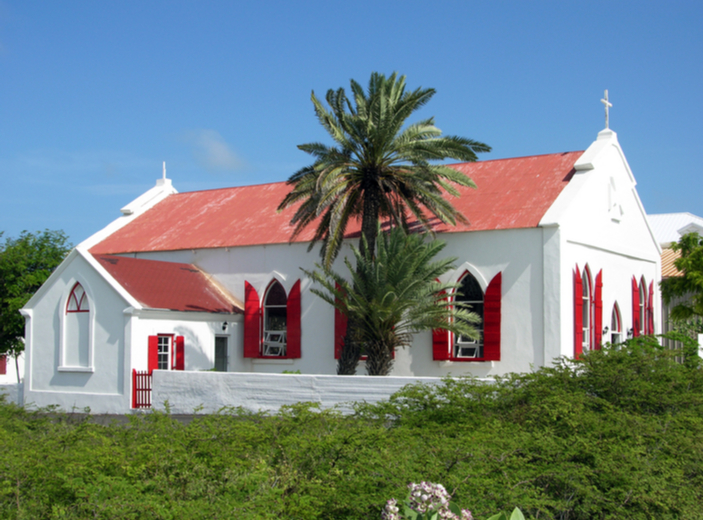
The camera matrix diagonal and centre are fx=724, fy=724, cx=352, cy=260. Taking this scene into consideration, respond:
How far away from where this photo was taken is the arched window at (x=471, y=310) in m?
22.0

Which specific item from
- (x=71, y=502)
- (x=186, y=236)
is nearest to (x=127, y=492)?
(x=71, y=502)

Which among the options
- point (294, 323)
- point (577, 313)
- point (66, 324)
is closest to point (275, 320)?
point (294, 323)

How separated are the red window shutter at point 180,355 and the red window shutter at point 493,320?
952 cm

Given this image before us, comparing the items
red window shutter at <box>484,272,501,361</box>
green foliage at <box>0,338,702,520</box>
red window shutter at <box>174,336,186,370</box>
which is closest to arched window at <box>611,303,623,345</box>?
red window shutter at <box>484,272,501,361</box>

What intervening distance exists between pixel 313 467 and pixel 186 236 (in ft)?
70.8

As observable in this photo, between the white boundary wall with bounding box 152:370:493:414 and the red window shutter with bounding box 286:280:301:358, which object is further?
the red window shutter with bounding box 286:280:301:358

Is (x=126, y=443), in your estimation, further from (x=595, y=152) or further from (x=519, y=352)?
(x=595, y=152)

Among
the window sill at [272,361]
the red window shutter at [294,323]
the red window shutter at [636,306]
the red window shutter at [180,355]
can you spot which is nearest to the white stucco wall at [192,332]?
the red window shutter at [180,355]

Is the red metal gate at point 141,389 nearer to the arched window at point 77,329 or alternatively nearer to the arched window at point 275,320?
the arched window at point 77,329

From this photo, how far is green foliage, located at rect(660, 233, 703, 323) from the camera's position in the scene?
2716cm

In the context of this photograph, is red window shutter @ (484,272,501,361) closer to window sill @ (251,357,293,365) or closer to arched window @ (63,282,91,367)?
window sill @ (251,357,293,365)

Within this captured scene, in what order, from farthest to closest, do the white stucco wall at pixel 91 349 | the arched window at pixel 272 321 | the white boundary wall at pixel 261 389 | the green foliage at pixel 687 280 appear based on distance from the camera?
the green foliage at pixel 687 280, the arched window at pixel 272 321, the white stucco wall at pixel 91 349, the white boundary wall at pixel 261 389

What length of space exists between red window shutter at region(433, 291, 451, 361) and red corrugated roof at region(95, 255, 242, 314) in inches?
297

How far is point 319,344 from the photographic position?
24.3 m
